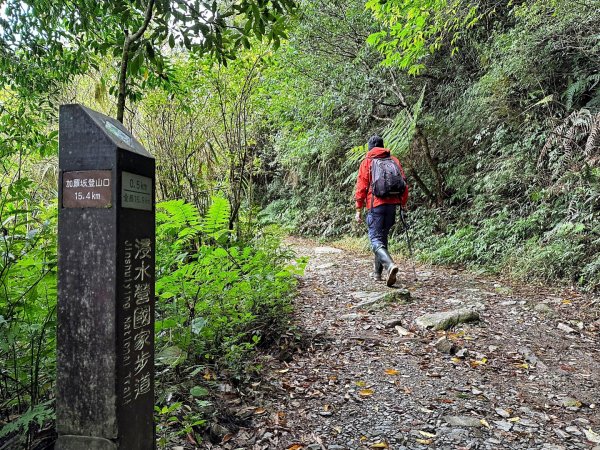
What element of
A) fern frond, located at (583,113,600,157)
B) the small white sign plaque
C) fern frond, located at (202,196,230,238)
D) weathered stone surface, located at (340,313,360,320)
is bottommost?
weathered stone surface, located at (340,313,360,320)

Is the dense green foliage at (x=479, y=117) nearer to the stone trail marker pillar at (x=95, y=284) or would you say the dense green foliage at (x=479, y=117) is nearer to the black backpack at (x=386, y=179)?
the black backpack at (x=386, y=179)

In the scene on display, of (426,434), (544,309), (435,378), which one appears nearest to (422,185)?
(544,309)

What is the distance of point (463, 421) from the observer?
2.72 meters

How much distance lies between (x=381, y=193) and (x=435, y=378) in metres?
3.07

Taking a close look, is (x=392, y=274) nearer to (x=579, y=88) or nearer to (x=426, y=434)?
(x=426, y=434)

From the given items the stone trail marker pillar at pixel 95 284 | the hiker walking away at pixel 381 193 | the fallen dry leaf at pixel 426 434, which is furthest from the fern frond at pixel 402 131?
the stone trail marker pillar at pixel 95 284

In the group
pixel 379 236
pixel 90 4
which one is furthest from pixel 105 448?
pixel 379 236

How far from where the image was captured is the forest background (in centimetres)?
254

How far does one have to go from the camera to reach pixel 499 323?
4445mm

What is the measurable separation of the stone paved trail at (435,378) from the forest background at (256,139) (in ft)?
1.49

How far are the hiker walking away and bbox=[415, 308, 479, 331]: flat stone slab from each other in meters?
1.25

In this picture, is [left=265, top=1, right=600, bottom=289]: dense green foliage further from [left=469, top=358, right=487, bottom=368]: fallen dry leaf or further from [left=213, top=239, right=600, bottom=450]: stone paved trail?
[left=469, top=358, right=487, bottom=368]: fallen dry leaf

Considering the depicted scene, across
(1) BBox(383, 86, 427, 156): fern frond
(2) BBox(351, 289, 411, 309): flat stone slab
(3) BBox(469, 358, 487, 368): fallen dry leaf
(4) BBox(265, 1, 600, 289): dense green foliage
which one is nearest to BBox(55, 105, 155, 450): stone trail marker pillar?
(3) BBox(469, 358, 487, 368): fallen dry leaf

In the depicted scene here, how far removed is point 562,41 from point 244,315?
7.04 meters
